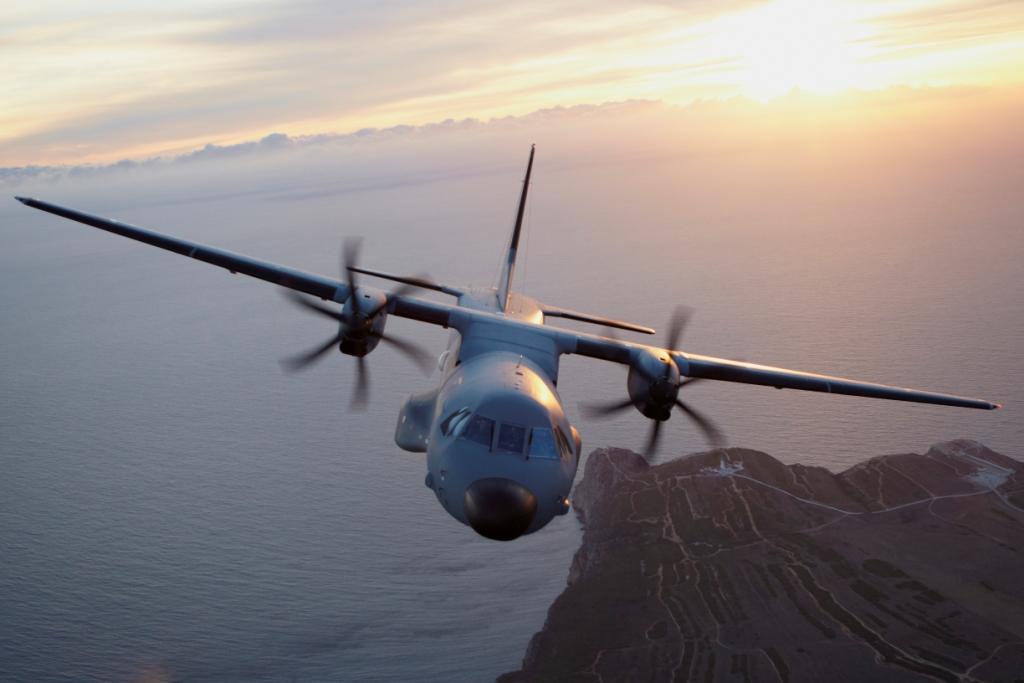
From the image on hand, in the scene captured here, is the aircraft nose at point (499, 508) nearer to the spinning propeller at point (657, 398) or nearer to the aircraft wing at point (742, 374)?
the spinning propeller at point (657, 398)

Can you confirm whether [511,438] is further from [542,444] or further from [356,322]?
[356,322]

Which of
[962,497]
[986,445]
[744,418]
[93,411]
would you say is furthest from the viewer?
[93,411]

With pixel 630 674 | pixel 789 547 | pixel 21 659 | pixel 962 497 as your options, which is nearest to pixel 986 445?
pixel 962 497

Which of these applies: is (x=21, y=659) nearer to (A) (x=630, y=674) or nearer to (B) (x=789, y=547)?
(A) (x=630, y=674)

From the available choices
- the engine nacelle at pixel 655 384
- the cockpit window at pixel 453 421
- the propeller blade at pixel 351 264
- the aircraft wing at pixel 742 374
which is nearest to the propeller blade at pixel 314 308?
the propeller blade at pixel 351 264

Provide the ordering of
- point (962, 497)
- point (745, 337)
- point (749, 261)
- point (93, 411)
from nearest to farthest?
point (962, 497)
point (93, 411)
point (745, 337)
point (749, 261)

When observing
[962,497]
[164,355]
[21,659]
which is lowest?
[21,659]

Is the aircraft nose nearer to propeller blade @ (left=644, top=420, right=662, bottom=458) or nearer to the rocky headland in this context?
propeller blade @ (left=644, top=420, right=662, bottom=458)
